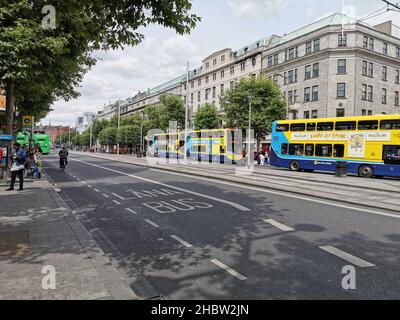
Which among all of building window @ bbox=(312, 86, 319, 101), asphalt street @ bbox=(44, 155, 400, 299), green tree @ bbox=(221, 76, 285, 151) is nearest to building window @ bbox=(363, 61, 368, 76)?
building window @ bbox=(312, 86, 319, 101)

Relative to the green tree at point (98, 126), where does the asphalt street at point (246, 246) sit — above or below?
below

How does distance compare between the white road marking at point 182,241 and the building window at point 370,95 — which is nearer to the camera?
the white road marking at point 182,241

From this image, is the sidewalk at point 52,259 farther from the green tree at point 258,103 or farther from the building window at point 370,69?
the building window at point 370,69

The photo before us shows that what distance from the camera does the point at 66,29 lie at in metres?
10.0

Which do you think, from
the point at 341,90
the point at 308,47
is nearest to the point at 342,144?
the point at 341,90

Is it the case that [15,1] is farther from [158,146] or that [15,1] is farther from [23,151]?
[158,146]

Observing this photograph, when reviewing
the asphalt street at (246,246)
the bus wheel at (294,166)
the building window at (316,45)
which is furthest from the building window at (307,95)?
the asphalt street at (246,246)

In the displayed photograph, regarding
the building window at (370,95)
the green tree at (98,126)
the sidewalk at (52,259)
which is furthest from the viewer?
the green tree at (98,126)

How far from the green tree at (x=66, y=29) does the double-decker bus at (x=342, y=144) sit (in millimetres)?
16910

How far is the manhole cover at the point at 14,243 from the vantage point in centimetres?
522

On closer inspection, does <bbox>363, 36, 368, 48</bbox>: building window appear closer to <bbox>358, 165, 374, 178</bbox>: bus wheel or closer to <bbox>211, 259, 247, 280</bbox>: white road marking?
<bbox>358, 165, 374, 178</bbox>: bus wheel

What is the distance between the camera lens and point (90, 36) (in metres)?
8.19

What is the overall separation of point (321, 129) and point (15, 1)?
1998 centimetres

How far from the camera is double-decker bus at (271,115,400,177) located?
65.4 ft
